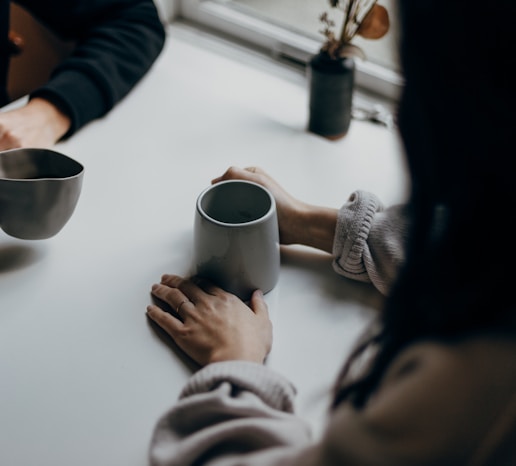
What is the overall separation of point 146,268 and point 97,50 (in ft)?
1.47

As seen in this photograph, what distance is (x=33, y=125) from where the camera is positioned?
0.85 meters

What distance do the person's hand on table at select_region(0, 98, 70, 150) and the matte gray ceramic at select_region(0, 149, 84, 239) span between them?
0.47ft

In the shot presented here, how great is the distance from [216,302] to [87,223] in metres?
0.23

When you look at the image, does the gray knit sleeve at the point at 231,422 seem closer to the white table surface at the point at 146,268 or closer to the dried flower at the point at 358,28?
the white table surface at the point at 146,268

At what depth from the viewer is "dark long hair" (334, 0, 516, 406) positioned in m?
0.33

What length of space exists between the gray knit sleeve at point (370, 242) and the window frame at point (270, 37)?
1.50 ft

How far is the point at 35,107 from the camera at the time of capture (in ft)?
2.87

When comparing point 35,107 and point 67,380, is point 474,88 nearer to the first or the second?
point 67,380

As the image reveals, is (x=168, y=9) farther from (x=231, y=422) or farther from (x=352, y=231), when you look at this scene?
(x=231, y=422)

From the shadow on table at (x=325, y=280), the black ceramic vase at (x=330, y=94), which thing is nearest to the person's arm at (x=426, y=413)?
the shadow on table at (x=325, y=280)

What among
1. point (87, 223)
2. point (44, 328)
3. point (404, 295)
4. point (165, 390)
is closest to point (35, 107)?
point (87, 223)

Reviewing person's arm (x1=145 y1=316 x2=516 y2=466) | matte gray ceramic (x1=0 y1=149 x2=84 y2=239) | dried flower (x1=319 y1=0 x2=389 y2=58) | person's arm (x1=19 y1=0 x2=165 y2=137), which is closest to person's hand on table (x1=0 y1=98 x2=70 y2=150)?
person's arm (x1=19 y1=0 x2=165 y2=137)

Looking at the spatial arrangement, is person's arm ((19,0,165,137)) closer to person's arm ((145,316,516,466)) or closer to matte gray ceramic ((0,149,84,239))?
matte gray ceramic ((0,149,84,239))

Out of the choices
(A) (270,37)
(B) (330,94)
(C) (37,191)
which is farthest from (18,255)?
(A) (270,37)
